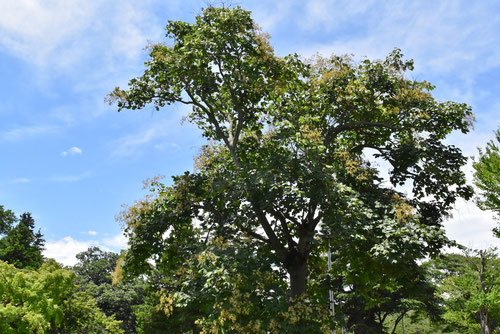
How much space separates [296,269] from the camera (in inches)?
567

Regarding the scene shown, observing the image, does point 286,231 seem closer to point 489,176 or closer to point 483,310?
point 489,176

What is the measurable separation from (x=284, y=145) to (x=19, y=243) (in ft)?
111

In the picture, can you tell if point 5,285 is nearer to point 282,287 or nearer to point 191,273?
point 191,273

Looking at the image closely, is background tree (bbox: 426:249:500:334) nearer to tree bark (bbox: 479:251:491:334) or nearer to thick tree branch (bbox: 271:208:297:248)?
tree bark (bbox: 479:251:491:334)

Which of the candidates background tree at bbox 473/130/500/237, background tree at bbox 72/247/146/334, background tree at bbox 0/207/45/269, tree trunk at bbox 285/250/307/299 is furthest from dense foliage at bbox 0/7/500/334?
background tree at bbox 72/247/146/334

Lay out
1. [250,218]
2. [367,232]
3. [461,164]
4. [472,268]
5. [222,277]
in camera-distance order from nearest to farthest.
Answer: [222,277], [367,232], [250,218], [461,164], [472,268]

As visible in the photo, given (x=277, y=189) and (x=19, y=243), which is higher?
(x=19, y=243)

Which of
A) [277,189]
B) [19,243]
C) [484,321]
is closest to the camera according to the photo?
[277,189]

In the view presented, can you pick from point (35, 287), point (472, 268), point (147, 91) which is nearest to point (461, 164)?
point (147, 91)

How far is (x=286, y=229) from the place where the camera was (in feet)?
48.7

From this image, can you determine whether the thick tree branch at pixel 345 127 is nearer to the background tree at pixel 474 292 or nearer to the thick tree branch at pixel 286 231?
the thick tree branch at pixel 286 231

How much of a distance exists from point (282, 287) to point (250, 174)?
3262mm

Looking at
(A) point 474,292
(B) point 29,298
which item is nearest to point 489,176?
(A) point 474,292

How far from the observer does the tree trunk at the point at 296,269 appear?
1423cm
